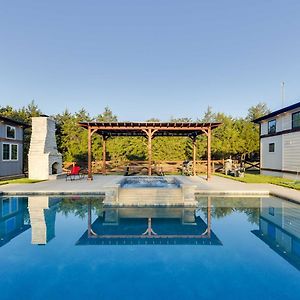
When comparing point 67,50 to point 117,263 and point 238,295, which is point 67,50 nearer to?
point 117,263

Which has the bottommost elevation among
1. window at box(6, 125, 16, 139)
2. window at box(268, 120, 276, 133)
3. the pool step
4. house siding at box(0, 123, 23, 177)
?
the pool step

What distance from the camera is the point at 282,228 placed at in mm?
7273

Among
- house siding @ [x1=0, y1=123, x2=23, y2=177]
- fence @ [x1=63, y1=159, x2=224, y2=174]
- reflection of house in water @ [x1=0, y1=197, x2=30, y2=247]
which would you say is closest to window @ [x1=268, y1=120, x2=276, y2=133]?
fence @ [x1=63, y1=159, x2=224, y2=174]

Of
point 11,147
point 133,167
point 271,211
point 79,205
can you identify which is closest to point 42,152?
point 11,147

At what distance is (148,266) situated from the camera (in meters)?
4.84

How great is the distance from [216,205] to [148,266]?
5899 mm

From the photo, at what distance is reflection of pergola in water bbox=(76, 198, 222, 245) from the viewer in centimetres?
632

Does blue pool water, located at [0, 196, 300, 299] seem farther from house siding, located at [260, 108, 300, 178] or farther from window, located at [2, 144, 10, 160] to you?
window, located at [2, 144, 10, 160]

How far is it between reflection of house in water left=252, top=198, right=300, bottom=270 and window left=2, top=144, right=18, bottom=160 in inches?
702

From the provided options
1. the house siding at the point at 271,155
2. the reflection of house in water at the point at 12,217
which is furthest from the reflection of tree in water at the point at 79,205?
the house siding at the point at 271,155

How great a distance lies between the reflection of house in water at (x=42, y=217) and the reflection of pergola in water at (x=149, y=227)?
1085 mm

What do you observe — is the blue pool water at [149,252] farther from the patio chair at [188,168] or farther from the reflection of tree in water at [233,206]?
the patio chair at [188,168]

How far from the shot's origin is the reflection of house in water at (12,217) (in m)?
6.79

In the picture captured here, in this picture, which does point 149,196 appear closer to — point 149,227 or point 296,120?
point 149,227
